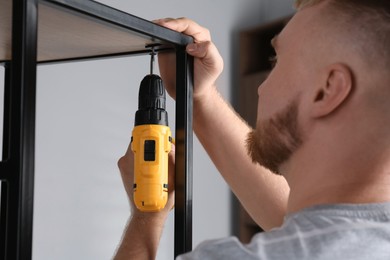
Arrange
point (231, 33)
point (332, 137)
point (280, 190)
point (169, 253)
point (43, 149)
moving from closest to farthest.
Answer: point (332, 137)
point (280, 190)
point (43, 149)
point (169, 253)
point (231, 33)

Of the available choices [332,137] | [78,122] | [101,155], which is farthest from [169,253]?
[332,137]

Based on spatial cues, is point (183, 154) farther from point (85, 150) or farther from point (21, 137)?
point (85, 150)

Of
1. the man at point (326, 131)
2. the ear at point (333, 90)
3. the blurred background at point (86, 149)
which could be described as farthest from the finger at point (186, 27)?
the blurred background at point (86, 149)

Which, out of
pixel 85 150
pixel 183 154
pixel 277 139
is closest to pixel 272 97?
pixel 277 139

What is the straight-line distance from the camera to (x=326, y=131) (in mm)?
963

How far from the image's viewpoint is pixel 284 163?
41.4 inches

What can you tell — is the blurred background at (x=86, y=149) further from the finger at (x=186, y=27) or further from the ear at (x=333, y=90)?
the ear at (x=333, y=90)

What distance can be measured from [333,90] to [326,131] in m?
0.07

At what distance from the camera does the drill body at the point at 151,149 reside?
988 millimetres

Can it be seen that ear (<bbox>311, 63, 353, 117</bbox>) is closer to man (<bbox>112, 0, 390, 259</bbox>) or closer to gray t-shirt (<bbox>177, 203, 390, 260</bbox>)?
man (<bbox>112, 0, 390, 259</bbox>)

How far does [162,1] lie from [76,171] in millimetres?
871

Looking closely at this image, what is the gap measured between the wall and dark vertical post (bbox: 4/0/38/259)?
4.30 ft

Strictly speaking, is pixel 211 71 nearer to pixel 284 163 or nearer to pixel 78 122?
pixel 284 163

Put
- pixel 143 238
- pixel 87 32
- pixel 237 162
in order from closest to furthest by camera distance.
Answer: pixel 87 32 < pixel 143 238 < pixel 237 162
